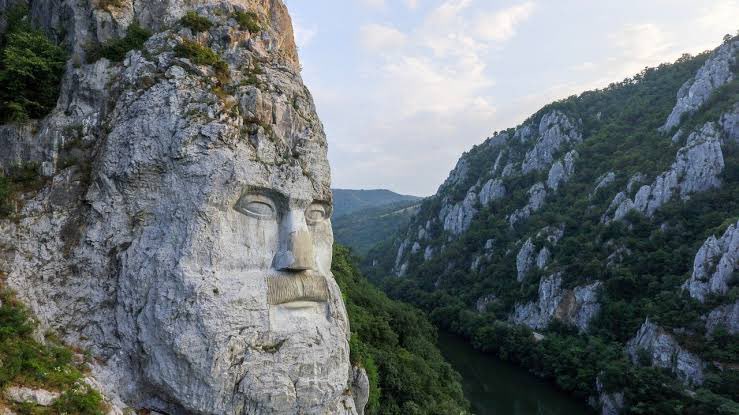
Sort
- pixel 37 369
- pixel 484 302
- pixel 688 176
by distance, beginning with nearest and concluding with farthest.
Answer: pixel 37 369 < pixel 688 176 < pixel 484 302

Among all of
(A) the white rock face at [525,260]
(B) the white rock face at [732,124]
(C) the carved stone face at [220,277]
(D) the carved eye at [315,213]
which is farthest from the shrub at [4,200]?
(B) the white rock face at [732,124]

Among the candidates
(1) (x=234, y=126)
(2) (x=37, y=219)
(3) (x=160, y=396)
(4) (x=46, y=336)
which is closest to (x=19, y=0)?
(2) (x=37, y=219)

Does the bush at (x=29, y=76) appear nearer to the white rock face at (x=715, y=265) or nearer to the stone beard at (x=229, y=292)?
the stone beard at (x=229, y=292)

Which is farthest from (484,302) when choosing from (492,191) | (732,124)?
(732,124)

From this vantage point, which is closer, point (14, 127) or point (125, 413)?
point (125, 413)

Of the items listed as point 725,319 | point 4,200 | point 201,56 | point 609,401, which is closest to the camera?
point 4,200

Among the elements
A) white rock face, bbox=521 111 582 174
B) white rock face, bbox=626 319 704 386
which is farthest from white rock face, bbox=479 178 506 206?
white rock face, bbox=626 319 704 386

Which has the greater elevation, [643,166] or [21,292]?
[643,166]

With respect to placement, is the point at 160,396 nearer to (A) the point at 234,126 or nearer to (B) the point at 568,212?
(A) the point at 234,126

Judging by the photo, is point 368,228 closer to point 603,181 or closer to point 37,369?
point 603,181
